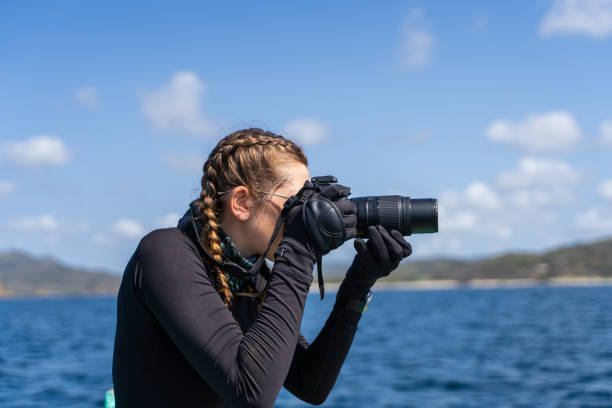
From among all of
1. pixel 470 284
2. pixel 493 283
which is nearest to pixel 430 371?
pixel 493 283

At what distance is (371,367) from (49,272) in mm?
198339

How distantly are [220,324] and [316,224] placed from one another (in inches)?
14.1

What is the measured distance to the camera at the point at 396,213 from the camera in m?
1.83

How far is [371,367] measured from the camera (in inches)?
698

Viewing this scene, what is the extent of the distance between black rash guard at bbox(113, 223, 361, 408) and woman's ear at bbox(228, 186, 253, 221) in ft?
0.59

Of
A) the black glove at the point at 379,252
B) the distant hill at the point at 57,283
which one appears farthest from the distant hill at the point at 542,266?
the black glove at the point at 379,252

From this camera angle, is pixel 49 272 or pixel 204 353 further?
pixel 49 272

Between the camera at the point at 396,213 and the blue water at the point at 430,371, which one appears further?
the blue water at the point at 430,371

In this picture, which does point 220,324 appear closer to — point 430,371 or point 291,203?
point 291,203

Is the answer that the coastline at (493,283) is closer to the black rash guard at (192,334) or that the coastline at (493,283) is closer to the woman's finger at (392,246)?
the woman's finger at (392,246)

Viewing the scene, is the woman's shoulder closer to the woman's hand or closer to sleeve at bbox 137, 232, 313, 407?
sleeve at bbox 137, 232, 313, 407

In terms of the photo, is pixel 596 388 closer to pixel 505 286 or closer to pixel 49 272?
pixel 505 286

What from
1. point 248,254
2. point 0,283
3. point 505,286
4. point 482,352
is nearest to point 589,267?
point 505,286

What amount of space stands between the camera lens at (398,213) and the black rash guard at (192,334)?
1.05 ft
